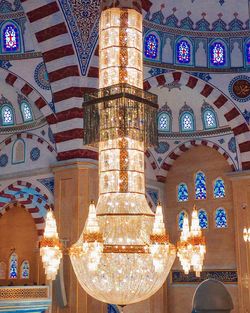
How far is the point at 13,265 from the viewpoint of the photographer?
16.2 m

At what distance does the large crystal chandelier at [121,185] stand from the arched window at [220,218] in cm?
790

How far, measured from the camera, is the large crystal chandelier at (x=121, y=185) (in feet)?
18.0

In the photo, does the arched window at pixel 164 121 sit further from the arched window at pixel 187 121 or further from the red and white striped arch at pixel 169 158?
the red and white striped arch at pixel 169 158

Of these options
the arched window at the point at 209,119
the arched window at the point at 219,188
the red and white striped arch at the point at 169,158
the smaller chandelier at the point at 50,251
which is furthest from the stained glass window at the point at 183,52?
the smaller chandelier at the point at 50,251

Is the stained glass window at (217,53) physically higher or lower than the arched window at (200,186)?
higher

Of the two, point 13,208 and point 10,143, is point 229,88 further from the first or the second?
point 13,208

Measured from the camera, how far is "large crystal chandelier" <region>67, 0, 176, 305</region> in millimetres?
5492

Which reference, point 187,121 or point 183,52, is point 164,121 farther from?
point 183,52

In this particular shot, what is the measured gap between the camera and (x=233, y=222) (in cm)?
1335

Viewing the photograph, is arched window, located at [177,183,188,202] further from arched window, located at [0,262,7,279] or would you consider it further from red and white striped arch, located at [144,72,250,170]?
arched window, located at [0,262,7,279]

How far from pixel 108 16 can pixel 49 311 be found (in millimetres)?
7418

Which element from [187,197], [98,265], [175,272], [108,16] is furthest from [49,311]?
[108,16]

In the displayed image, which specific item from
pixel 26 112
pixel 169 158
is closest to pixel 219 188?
pixel 169 158

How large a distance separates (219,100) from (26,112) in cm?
467
